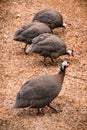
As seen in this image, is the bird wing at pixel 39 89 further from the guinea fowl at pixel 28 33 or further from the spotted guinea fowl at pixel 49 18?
the spotted guinea fowl at pixel 49 18

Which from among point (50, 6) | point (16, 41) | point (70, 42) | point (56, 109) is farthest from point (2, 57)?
point (50, 6)

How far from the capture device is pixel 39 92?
22.4 feet

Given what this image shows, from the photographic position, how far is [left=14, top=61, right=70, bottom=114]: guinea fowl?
6777 mm

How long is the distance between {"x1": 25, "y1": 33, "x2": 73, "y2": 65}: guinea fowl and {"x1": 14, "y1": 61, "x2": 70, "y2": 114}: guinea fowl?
1479mm

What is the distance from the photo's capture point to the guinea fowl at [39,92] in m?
6.78

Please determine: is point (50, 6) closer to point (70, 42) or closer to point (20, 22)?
point (20, 22)

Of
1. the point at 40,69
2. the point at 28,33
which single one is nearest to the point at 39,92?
the point at 40,69

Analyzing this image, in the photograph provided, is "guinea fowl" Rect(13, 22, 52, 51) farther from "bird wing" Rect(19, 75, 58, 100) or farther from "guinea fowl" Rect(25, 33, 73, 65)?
"bird wing" Rect(19, 75, 58, 100)

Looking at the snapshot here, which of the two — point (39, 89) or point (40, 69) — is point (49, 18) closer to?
point (40, 69)

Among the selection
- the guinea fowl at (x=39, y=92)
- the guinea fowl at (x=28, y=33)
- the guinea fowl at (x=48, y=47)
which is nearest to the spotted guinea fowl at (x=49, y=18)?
the guinea fowl at (x=28, y=33)

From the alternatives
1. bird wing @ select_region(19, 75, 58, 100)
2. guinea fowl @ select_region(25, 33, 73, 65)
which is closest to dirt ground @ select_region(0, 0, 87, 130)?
guinea fowl @ select_region(25, 33, 73, 65)

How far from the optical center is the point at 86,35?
10.0m

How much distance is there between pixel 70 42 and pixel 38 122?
3.15 meters

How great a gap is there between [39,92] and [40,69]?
167cm
